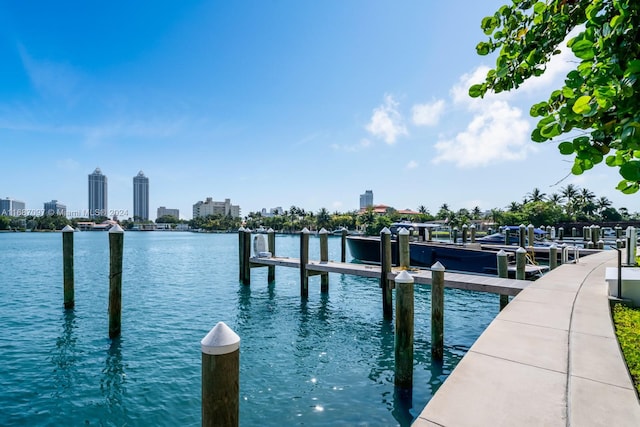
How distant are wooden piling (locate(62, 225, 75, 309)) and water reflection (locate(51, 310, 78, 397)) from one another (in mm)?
1783

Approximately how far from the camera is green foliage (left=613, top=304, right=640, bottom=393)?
4.30 meters

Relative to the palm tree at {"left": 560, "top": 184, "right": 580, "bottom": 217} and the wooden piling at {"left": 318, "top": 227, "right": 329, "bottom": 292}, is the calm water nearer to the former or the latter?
the wooden piling at {"left": 318, "top": 227, "right": 329, "bottom": 292}

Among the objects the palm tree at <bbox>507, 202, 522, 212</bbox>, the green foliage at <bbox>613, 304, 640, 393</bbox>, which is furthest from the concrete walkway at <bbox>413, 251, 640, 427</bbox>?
the palm tree at <bbox>507, 202, 522, 212</bbox>

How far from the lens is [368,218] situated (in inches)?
3740

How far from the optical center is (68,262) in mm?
12414

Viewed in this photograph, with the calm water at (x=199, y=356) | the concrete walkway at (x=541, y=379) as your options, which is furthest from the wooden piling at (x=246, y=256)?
the concrete walkway at (x=541, y=379)

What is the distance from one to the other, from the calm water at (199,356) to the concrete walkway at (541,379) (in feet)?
7.65

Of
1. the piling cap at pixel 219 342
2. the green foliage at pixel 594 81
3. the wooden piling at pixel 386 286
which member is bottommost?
the wooden piling at pixel 386 286

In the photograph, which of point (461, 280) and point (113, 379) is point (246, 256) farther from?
point (461, 280)

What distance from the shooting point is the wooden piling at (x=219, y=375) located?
251 cm

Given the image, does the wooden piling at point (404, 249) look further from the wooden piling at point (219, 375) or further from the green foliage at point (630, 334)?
the wooden piling at point (219, 375)

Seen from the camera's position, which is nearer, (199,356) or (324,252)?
(199,356)

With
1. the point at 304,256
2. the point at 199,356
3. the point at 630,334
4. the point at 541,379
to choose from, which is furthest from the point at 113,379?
the point at 630,334

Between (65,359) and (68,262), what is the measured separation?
5.01 meters
